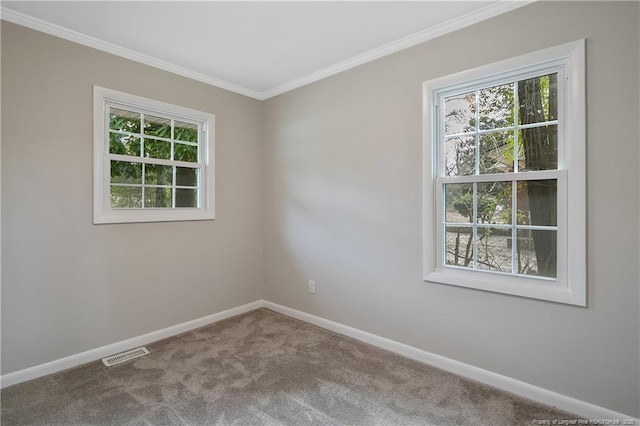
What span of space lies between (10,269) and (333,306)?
2.44 metres

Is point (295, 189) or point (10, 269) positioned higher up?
point (295, 189)

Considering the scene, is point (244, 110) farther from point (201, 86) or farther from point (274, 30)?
point (274, 30)

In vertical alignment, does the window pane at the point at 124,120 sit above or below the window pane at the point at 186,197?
above

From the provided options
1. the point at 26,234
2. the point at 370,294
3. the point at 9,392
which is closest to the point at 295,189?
the point at 370,294

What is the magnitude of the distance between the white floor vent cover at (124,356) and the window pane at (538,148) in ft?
10.4

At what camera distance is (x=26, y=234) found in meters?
2.21

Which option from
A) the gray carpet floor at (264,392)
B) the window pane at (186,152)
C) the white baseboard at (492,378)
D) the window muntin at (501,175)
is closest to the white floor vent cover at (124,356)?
the gray carpet floor at (264,392)

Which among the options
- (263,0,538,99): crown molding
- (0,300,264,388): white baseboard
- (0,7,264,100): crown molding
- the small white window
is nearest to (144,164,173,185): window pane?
the small white window

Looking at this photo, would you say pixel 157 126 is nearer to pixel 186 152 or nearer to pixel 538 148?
pixel 186 152

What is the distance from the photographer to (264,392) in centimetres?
208

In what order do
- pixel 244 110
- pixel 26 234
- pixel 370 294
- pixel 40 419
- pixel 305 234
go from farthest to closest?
1. pixel 244 110
2. pixel 305 234
3. pixel 370 294
4. pixel 26 234
5. pixel 40 419

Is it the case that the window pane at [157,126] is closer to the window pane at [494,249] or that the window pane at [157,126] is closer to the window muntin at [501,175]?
the window muntin at [501,175]

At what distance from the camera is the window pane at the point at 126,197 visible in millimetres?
2654

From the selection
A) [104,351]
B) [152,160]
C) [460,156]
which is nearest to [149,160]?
[152,160]
